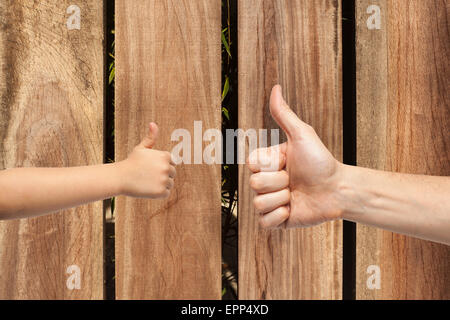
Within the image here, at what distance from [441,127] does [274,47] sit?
619mm

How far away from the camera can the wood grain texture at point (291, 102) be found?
3.17 ft

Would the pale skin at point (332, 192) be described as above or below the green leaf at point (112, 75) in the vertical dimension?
below

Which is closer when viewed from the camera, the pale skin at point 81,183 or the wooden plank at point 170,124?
the pale skin at point 81,183

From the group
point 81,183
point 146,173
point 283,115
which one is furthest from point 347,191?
point 81,183

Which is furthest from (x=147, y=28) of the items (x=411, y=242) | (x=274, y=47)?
(x=411, y=242)

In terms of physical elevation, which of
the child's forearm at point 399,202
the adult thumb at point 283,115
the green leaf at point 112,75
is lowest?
the child's forearm at point 399,202

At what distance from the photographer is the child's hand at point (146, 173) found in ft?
2.74

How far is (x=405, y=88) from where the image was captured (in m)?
0.99

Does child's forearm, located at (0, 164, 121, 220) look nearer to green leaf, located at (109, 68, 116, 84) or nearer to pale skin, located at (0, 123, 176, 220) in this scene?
pale skin, located at (0, 123, 176, 220)

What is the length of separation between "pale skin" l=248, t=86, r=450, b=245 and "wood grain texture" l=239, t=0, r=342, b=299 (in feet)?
0.46

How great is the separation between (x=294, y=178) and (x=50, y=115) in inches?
31.7

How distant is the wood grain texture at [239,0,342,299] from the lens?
97 centimetres

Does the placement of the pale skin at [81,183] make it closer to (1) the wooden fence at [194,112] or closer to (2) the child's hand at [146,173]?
(2) the child's hand at [146,173]

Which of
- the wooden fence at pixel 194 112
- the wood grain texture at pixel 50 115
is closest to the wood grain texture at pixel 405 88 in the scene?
the wooden fence at pixel 194 112
